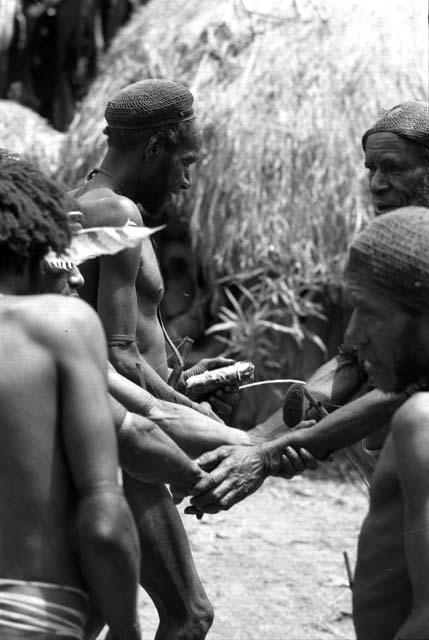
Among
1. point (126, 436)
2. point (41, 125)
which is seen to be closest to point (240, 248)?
point (41, 125)

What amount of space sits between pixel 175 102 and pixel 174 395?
1053 mm

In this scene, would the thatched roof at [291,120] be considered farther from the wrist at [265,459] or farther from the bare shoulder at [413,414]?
the bare shoulder at [413,414]

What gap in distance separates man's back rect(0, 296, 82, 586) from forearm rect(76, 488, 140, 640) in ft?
0.22

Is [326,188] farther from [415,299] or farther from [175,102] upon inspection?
[415,299]

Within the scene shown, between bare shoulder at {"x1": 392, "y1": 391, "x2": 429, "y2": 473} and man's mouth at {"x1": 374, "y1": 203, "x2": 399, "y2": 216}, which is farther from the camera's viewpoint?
man's mouth at {"x1": 374, "y1": 203, "x2": 399, "y2": 216}

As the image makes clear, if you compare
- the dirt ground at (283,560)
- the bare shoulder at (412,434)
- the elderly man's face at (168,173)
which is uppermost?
the bare shoulder at (412,434)

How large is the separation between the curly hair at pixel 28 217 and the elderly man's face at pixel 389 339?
0.69 meters

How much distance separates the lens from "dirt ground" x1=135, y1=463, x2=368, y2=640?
5.32 metres

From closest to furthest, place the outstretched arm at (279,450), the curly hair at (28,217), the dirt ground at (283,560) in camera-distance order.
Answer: the curly hair at (28,217) → the outstretched arm at (279,450) → the dirt ground at (283,560)

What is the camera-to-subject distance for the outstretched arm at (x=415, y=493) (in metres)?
2.37

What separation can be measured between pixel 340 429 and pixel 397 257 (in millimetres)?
1402

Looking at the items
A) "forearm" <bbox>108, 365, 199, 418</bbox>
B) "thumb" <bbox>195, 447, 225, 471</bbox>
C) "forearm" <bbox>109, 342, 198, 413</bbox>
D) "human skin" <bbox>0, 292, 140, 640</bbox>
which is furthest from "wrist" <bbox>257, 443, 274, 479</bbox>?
"human skin" <bbox>0, 292, 140, 640</bbox>

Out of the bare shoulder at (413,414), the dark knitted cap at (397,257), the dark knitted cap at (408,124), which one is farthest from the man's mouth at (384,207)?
the bare shoulder at (413,414)

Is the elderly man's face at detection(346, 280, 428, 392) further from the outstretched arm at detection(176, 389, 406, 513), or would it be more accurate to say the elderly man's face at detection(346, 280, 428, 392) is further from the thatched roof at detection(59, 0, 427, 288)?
the thatched roof at detection(59, 0, 427, 288)
